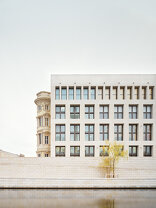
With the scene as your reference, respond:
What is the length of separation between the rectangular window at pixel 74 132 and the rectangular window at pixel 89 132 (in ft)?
4.75

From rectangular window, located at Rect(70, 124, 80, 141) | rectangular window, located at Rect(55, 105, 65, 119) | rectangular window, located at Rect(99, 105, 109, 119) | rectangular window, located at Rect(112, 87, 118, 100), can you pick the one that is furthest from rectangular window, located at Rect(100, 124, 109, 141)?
rectangular window, located at Rect(55, 105, 65, 119)

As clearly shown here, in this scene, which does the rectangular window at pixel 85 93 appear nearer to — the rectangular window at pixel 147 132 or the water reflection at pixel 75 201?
the rectangular window at pixel 147 132

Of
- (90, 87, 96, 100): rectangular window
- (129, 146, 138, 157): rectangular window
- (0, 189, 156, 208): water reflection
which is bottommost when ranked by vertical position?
(0, 189, 156, 208): water reflection

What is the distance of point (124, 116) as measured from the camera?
28078mm

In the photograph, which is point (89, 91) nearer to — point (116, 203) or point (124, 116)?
point (124, 116)

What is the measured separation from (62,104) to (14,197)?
15791 millimetres

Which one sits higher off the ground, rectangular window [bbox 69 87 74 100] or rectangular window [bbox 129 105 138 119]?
rectangular window [bbox 69 87 74 100]

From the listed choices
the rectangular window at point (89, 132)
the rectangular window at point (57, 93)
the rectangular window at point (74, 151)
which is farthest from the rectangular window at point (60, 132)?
the rectangular window at point (57, 93)

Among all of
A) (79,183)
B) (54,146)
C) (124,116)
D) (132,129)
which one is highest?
(124,116)

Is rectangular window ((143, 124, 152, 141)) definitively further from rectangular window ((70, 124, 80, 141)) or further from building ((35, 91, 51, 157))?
building ((35, 91, 51, 157))

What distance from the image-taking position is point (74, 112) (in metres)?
28.5

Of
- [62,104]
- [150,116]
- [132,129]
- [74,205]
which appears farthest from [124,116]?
[74,205]

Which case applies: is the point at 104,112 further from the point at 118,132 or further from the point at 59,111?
the point at 59,111

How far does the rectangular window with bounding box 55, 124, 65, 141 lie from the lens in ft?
91.2
